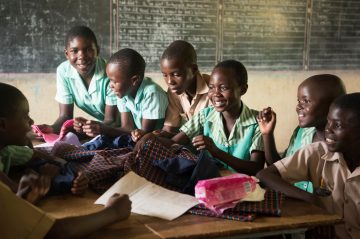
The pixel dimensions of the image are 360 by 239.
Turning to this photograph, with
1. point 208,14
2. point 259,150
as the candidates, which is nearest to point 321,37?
point 208,14

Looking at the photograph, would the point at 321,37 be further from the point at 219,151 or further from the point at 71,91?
the point at 219,151

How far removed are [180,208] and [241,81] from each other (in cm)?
107

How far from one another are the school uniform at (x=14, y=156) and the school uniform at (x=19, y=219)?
0.68 meters

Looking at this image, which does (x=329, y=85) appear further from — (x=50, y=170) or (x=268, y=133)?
(x=50, y=170)

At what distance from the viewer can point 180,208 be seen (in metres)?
1.50

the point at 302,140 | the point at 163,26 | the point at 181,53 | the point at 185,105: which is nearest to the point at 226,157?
the point at 302,140

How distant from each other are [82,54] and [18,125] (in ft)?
4.37

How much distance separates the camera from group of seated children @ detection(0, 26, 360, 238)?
1792 mm

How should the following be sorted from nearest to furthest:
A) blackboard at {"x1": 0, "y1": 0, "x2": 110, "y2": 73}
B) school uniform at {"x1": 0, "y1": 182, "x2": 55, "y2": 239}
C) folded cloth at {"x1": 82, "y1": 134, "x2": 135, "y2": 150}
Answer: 1. school uniform at {"x1": 0, "y1": 182, "x2": 55, "y2": 239}
2. folded cloth at {"x1": 82, "y1": 134, "x2": 135, "y2": 150}
3. blackboard at {"x1": 0, "y1": 0, "x2": 110, "y2": 73}

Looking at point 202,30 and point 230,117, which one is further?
point 202,30

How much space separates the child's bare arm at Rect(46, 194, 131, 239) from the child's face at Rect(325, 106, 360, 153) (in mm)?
824

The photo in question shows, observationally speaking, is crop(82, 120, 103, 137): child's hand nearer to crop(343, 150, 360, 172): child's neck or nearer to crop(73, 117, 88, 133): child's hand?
crop(73, 117, 88, 133): child's hand

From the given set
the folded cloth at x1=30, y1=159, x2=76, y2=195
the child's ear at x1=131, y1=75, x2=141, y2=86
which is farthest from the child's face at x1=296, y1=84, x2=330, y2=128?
the folded cloth at x1=30, y1=159, x2=76, y2=195

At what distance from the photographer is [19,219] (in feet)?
4.05
